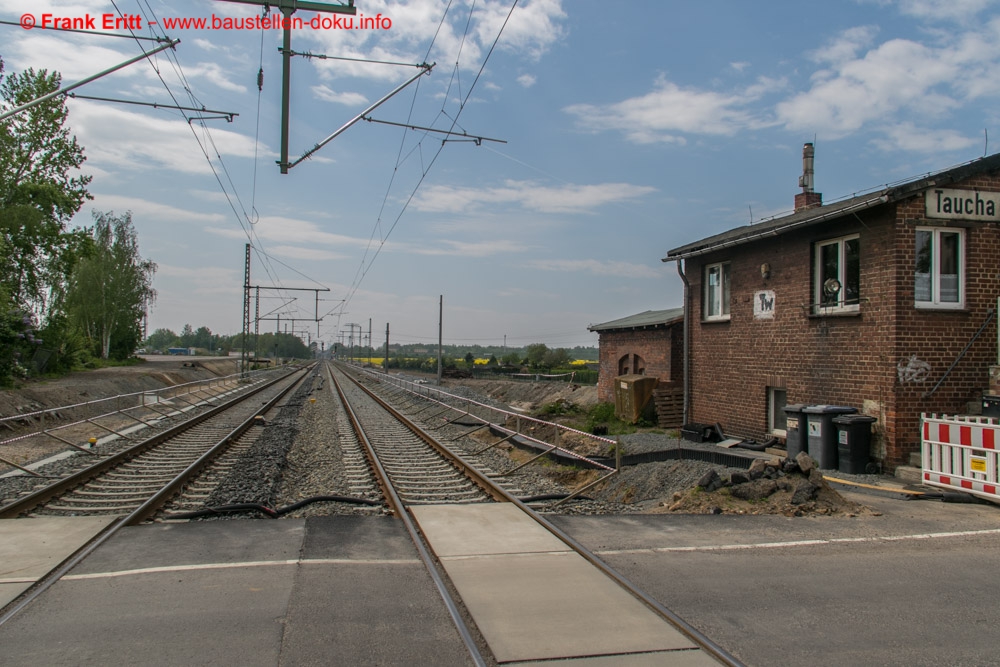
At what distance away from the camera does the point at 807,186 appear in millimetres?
17578

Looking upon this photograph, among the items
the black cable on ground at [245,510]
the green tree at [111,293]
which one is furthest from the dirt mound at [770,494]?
the green tree at [111,293]

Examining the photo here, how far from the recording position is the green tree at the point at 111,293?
2122 inches

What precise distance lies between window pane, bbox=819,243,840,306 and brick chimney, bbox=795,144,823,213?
3.96 meters

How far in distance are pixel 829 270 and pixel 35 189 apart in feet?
106

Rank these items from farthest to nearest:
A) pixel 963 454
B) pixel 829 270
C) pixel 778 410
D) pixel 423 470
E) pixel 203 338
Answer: pixel 203 338, pixel 778 410, pixel 829 270, pixel 423 470, pixel 963 454

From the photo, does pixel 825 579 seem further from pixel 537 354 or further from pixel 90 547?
pixel 537 354

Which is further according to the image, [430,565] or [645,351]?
[645,351]

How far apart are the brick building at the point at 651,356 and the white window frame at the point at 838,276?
5.67 m

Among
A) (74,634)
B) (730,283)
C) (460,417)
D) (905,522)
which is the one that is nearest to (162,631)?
(74,634)

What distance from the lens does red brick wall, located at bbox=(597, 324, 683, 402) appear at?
61.6 ft

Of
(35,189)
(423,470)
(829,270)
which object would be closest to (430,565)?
(423,470)

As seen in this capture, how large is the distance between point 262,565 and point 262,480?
4727 mm

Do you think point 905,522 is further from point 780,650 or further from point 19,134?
point 19,134

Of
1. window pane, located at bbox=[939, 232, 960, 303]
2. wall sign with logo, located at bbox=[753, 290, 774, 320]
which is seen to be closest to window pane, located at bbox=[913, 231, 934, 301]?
window pane, located at bbox=[939, 232, 960, 303]
